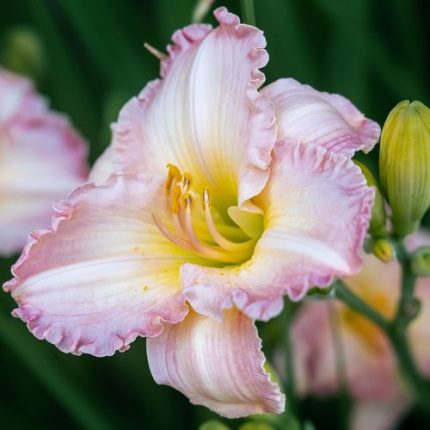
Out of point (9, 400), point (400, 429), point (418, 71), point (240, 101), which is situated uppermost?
point (240, 101)

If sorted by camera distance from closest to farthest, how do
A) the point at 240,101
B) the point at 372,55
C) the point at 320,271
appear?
1. the point at 320,271
2. the point at 240,101
3. the point at 372,55

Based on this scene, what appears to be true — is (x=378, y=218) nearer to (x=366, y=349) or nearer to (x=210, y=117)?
(x=210, y=117)

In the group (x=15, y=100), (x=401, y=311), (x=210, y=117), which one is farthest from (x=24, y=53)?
(x=401, y=311)

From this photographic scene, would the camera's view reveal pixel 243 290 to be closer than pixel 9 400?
Yes

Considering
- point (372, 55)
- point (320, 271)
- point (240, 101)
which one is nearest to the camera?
point (320, 271)

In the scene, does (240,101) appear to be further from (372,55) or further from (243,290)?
(372,55)

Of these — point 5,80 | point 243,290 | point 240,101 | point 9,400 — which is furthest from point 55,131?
point 243,290
